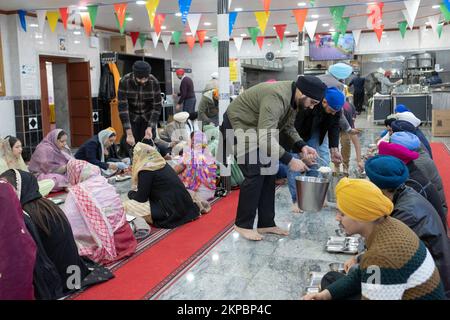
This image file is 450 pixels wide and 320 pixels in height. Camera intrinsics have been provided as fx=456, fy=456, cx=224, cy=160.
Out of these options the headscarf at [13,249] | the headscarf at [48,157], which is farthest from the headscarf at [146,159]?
the headscarf at [48,157]

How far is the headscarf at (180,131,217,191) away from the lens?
480 centimetres

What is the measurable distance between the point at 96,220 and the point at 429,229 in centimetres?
211

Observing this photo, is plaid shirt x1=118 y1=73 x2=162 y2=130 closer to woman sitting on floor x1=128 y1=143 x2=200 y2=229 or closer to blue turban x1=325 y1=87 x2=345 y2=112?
woman sitting on floor x1=128 y1=143 x2=200 y2=229

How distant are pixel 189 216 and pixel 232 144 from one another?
960mm

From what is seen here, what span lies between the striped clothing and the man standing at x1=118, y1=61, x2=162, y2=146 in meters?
4.15

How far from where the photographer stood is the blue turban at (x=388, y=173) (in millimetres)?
2166

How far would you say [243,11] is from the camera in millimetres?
9594

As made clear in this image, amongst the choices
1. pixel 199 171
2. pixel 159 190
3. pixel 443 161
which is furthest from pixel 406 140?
pixel 443 161

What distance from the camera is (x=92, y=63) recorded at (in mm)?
10766

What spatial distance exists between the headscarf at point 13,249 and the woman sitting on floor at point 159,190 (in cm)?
173

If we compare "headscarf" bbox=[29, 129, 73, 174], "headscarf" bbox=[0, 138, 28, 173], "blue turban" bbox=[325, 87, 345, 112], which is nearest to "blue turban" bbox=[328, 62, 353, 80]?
"blue turban" bbox=[325, 87, 345, 112]

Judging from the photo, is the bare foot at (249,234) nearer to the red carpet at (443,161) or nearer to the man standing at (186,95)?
the red carpet at (443,161)
